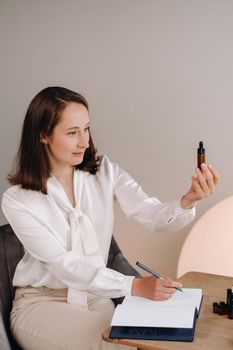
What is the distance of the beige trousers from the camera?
1.48 meters

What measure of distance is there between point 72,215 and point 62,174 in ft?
0.57

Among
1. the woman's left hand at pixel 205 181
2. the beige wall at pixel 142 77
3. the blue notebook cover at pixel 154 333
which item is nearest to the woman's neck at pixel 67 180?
the woman's left hand at pixel 205 181

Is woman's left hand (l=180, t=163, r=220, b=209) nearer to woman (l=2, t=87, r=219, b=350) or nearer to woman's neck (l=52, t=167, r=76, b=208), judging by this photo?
woman (l=2, t=87, r=219, b=350)

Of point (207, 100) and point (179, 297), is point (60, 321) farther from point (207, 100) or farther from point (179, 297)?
point (207, 100)

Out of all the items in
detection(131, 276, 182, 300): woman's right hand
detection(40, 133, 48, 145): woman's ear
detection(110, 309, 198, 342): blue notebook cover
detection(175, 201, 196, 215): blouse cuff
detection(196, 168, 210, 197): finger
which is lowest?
detection(110, 309, 198, 342): blue notebook cover

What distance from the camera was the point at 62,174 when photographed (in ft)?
6.11

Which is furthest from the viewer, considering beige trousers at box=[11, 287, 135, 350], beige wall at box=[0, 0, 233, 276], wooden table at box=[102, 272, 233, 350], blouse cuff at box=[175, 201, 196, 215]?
beige wall at box=[0, 0, 233, 276]

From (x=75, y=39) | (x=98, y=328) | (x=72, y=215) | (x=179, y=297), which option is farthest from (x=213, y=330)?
(x=75, y=39)

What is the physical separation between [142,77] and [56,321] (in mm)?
1382

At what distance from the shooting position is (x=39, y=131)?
5.87 feet

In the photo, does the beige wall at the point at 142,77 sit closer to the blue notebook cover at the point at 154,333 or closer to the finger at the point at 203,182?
the finger at the point at 203,182

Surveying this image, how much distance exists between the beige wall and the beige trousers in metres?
1.00

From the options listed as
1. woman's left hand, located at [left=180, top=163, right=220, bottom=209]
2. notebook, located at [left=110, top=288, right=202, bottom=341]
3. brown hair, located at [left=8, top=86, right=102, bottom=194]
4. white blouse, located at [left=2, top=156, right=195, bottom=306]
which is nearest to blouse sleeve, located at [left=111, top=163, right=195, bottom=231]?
white blouse, located at [left=2, top=156, right=195, bottom=306]

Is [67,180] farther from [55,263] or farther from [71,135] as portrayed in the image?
[55,263]
